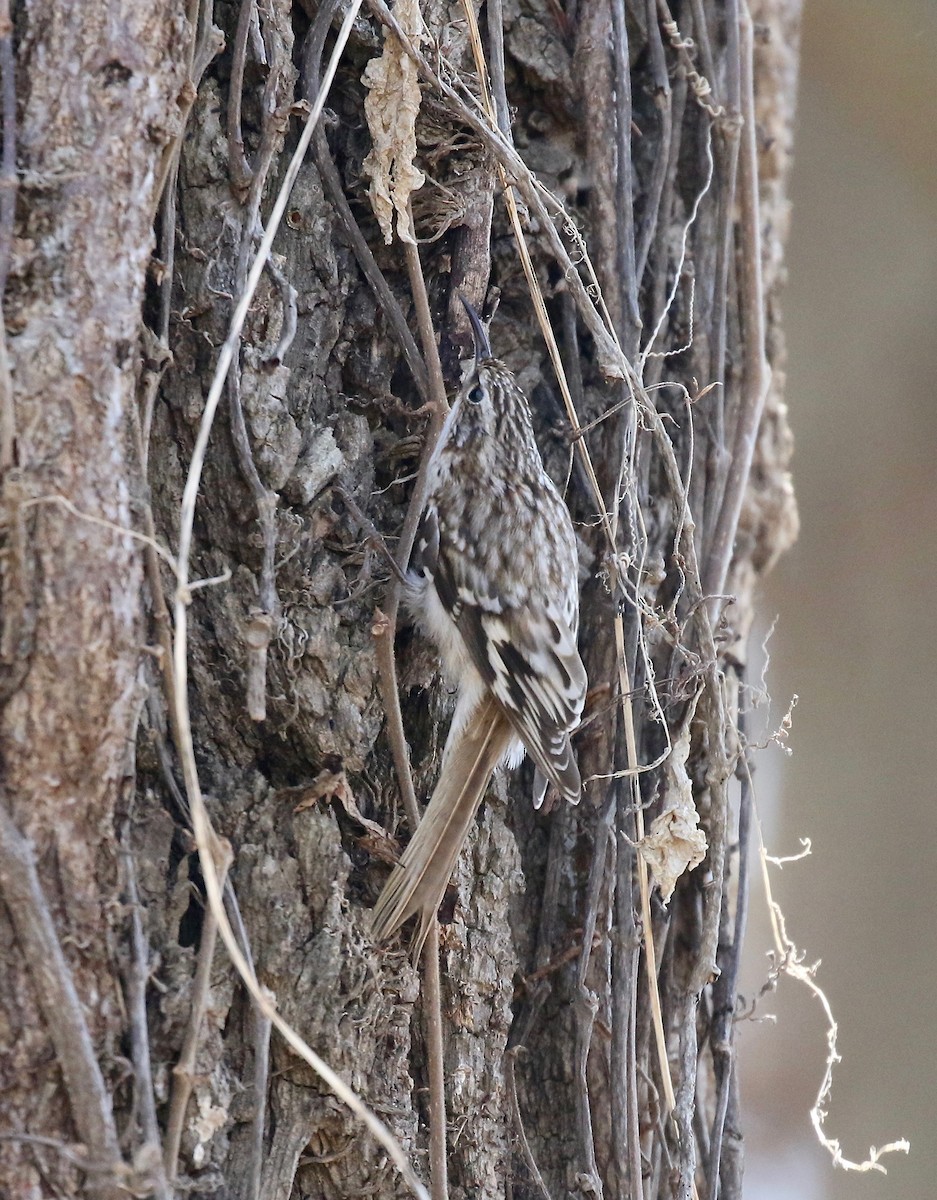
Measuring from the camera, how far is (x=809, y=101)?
4070mm

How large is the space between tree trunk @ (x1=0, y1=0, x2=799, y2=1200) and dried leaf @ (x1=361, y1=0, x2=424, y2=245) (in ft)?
0.15

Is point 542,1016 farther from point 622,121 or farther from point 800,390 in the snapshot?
point 800,390

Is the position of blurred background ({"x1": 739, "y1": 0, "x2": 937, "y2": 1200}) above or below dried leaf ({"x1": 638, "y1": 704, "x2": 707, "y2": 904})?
above

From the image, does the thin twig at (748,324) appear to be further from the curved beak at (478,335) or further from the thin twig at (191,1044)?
the thin twig at (191,1044)

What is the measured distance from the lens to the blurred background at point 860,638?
352cm

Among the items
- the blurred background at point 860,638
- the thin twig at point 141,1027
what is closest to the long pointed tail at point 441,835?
the thin twig at point 141,1027

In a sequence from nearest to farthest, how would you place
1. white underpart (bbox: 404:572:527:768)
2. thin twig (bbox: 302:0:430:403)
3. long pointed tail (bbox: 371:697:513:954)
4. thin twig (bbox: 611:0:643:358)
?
long pointed tail (bbox: 371:697:513:954) < thin twig (bbox: 302:0:430:403) < white underpart (bbox: 404:572:527:768) < thin twig (bbox: 611:0:643:358)

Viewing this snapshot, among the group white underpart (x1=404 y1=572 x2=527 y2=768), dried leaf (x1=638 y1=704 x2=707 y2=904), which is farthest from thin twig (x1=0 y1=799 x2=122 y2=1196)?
dried leaf (x1=638 y1=704 x2=707 y2=904)

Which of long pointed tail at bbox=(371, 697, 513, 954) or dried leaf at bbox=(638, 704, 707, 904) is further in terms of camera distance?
dried leaf at bbox=(638, 704, 707, 904)

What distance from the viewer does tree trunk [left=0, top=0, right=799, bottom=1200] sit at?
1527 millimetres

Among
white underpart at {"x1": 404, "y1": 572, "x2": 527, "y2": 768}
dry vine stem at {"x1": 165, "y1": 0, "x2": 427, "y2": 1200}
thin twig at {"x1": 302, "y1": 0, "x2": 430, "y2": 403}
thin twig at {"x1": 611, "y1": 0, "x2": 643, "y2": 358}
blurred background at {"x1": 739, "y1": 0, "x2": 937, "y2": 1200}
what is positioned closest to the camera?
dry vine stem at {"x1": 165, "y1": 0, "x2": 427, "y2": 1200}

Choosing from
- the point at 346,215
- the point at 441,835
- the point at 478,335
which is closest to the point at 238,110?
the point at 346,215

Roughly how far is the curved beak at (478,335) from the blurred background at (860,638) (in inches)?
69.0

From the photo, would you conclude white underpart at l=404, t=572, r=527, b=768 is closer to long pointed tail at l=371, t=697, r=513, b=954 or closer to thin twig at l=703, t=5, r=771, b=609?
long pointed tail at l=371, t=697, r=513, b=954
